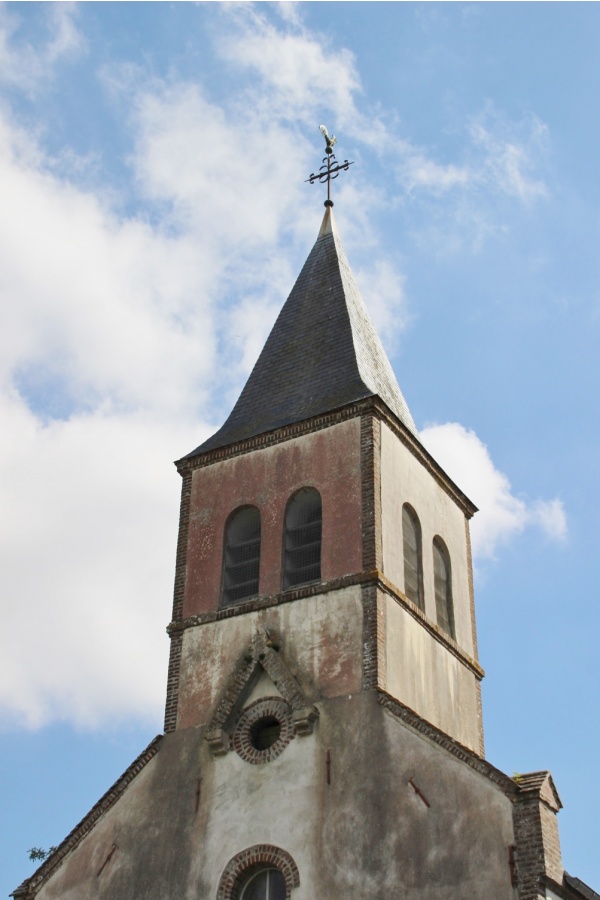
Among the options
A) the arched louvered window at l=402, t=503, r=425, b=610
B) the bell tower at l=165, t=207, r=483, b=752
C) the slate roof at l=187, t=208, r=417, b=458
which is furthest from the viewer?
the slate roof at l=187, t=208, r=417, b=458

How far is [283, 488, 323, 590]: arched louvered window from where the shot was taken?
21469 millimetres

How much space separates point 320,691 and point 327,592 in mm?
1771

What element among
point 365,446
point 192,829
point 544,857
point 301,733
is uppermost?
point 365,446

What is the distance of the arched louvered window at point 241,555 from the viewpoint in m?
22.1

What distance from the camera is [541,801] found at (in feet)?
54.3

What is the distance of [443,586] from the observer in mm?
23484

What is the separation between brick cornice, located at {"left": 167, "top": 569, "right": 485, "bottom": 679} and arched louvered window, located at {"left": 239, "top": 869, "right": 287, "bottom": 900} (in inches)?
179

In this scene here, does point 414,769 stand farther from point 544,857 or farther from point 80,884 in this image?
point 80,884

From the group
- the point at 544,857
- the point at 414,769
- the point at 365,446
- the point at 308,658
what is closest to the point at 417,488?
the point at 365,446

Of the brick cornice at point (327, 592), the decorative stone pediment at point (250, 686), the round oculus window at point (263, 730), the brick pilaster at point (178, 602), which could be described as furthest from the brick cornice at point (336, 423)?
the round oculus window at point (263, 730)

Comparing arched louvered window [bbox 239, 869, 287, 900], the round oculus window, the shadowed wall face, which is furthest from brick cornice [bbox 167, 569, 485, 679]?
arched louvered window [bbox 239, 869, 287, 900]

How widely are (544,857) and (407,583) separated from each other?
665 centimetres

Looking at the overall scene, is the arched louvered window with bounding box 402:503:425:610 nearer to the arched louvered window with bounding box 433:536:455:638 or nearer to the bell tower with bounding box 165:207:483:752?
the bell tower with bounding box 165:207:483:752

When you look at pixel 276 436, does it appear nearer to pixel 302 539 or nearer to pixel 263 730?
pixel 302 539
